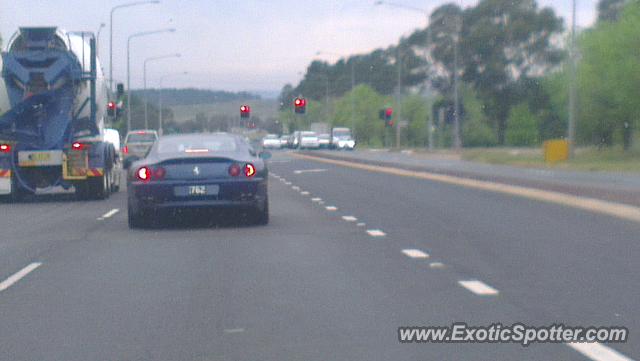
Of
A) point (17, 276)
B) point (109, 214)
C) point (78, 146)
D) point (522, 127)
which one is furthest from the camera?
point (522, 127)

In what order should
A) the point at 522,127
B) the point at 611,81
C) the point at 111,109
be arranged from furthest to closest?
the point at 522,127 → the point at 611,81 → the point at 111,109

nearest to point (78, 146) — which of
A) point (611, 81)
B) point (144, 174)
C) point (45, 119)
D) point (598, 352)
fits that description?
point (45, 119)

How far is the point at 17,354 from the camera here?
26.5 feet

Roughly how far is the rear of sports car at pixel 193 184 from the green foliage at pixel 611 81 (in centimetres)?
4291

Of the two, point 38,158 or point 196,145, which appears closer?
point 196,145

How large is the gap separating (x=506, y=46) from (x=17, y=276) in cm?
8860

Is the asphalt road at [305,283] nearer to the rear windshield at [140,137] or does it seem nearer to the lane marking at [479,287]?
the lane marking at [479,287]

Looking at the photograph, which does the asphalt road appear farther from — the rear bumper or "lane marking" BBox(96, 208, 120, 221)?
the rear bumper

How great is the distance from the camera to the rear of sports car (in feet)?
56.2

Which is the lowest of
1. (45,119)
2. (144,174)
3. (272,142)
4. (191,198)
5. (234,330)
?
(272,142)

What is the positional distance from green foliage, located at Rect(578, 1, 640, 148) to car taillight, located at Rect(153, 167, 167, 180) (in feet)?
143

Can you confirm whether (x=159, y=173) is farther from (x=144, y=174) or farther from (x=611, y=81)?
(x=611, y=81)

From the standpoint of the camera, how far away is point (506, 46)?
322ft

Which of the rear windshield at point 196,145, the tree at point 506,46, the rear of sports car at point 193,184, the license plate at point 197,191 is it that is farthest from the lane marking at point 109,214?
the tree at point 506,46
